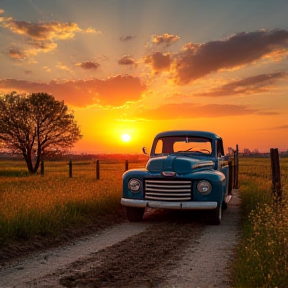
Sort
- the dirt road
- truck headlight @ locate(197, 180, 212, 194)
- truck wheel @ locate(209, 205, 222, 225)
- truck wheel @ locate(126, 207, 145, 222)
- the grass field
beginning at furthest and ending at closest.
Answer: truck wheel @ locate(126, 207, 145, 222) → truck wheel @ locate(209, 205, 222, 225) → truck headlight @ locate(197, 180, 212, 194) → the dirt road → the grass field

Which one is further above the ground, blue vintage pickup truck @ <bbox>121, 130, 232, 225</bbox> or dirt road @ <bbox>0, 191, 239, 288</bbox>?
blue vintage pickup truck @ <bbox>121, 130, 232, 225</bbox>

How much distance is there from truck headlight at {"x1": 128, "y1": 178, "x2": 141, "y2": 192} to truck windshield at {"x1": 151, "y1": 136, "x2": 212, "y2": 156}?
6.29 ft

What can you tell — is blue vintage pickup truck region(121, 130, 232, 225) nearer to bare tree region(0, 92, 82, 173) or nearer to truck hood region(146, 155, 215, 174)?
truck hood region(146, 155, 215, 174)

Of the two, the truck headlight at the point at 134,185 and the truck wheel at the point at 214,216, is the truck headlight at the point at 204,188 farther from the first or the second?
the truck headlight at the point at 134,185

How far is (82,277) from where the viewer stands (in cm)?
529

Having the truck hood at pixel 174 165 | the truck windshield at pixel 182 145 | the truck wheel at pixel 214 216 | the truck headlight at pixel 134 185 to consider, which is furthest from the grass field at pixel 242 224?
the truck windshield at pixel 182 145

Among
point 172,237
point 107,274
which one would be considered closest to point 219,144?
point 172,237

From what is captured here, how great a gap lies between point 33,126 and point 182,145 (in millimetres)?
26788

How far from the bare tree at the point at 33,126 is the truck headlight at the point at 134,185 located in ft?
88.0

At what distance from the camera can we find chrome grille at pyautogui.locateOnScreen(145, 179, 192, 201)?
929 centimetres

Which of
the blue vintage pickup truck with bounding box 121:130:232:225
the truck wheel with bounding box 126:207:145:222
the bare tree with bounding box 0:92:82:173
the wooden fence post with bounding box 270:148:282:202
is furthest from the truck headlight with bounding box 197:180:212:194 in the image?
the bare tree with bounding box 0:92:82:173

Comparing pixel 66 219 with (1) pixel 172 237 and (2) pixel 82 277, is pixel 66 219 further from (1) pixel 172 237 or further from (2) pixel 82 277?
(2) pixel 82 277

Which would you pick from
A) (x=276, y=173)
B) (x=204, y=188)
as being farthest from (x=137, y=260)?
(x=276, y=173)

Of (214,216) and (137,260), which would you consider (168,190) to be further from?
(137,260)
